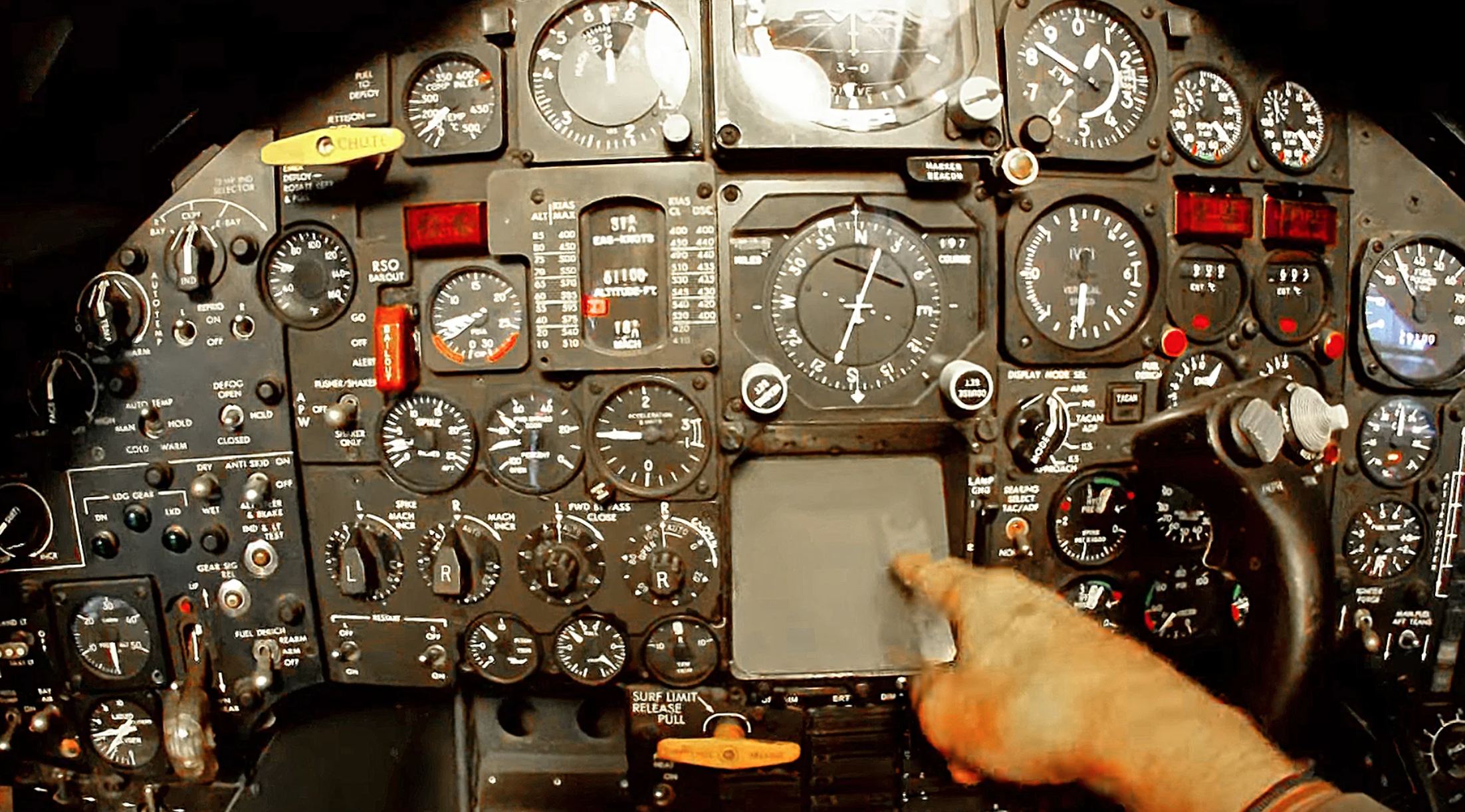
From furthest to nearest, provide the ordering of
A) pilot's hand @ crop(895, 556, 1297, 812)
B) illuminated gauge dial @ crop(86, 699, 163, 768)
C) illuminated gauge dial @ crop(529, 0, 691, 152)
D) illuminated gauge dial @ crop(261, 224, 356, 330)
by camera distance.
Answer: illuminated gauge dial @ crop(86, 699, 163, 768)
illuminated gauge dial @ crop(261, 224, 356, 330)
illuminated gauge dial @ crop(529, 0, 691, 152)
pilot's hand @ crop(895, 556, 1297, 812)

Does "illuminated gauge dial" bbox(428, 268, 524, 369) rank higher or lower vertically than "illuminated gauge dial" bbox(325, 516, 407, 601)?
higher

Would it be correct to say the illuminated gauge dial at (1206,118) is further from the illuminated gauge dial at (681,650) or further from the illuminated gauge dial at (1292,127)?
the illuminated gauge dial at (681,650)

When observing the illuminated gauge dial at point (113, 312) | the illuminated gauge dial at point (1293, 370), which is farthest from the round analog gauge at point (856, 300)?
the illuminated gauge dial at point (113, 312)

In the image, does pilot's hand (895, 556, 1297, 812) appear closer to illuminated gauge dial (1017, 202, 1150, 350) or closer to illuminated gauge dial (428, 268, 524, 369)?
illuminated gauge dial (1017, 202, 1150, 350)

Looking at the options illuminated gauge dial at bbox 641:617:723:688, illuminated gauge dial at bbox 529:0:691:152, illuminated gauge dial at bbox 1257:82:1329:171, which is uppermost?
illuminated gauge dial at bbox 529:0:691:152

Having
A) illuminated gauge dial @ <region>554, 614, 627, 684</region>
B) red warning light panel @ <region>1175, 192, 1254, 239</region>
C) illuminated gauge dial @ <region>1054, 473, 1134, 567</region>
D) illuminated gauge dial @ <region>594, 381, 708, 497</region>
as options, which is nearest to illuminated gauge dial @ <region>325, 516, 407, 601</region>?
illuminated gauge dial @ <region>554, 614, 627, 684</region>

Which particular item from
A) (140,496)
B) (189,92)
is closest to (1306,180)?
(189,92)

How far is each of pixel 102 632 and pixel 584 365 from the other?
1.78 metres

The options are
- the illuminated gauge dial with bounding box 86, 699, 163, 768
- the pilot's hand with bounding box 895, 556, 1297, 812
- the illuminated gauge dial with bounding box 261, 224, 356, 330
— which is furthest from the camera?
the illuminated gauge dial with bounding box 86, 699, 163, 768

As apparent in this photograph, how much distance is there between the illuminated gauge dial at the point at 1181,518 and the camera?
90.7 inches

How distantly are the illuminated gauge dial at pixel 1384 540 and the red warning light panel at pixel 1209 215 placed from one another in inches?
40.7

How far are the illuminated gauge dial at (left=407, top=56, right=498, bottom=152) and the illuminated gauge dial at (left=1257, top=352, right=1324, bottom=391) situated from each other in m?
2.53

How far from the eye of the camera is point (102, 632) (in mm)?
2363

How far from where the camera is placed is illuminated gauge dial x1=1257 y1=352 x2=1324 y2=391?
7.75 ft
